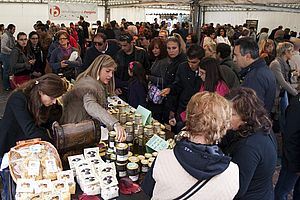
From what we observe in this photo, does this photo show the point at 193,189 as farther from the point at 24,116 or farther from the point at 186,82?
the point at 186,82

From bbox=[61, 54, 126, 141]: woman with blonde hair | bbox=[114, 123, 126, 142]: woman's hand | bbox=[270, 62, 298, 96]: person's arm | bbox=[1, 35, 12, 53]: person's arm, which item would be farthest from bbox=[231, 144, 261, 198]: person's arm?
bbox=[1, 35, 12, 53]: person's arm

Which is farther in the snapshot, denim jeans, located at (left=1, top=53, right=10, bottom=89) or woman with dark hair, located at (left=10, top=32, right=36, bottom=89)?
denim jeans, located at (left=1, top=53, right=10, bottom=89)

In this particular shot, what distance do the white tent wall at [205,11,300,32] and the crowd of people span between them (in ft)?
26.7

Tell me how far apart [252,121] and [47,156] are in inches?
41.9

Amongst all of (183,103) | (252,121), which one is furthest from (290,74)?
(252,121)

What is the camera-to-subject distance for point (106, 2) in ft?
43.6

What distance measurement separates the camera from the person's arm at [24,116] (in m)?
1.91

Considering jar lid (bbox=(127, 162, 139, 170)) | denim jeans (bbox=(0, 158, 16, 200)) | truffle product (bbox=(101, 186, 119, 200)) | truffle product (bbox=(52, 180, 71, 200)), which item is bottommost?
denim jeans (bbox=(0, 158, 16, 200))

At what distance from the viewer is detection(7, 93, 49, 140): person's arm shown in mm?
1907

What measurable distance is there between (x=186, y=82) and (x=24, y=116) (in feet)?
5.31

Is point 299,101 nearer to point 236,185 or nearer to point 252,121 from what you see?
point 252,121

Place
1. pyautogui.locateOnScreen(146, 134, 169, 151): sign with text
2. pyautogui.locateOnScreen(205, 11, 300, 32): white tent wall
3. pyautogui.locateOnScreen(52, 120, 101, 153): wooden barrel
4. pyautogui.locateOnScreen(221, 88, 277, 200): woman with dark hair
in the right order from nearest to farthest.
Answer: pyautogui.locateOnScreen(221, 88, 277, 200): woman with dark hair → pyautogui.locateOnScreen(52, 120, 101, 153): wooden barrel → pyautogui.locateOnScreen(146, 134, 169, 151): sign with text → pyautogui.locateOnScreen(205, 11, 300, 32): white tent wall

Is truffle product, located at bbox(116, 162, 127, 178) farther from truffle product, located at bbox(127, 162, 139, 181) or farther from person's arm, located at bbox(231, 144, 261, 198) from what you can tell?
person's arm, located at bbox(231, 144, 261, 198)

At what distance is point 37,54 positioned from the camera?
5.38 m
